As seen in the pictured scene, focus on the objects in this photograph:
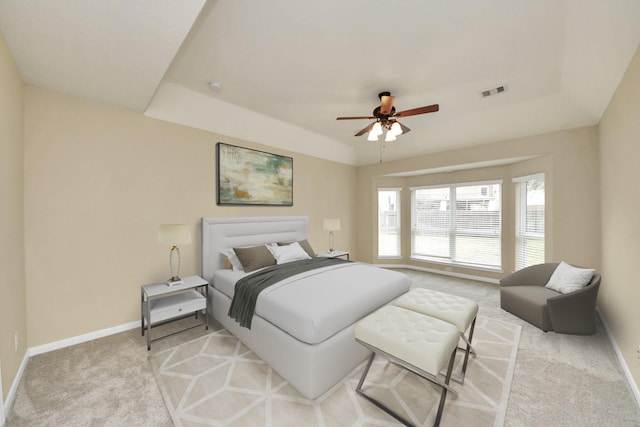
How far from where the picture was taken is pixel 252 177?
4.16 m

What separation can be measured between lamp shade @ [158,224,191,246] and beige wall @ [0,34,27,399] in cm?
109

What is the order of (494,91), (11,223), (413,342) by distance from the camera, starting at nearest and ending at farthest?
(413,342)
(11,223)
(494,91)

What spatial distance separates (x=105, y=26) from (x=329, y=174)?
169 inches

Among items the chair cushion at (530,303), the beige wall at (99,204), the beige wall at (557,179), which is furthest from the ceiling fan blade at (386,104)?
the chair cushion at (530,303)

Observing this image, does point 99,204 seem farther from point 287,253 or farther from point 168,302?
point 287,253

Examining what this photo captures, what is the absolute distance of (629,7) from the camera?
5.71 feet

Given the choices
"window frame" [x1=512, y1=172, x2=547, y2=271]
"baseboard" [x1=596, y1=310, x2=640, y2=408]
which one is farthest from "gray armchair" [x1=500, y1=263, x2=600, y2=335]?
"window frame" [x1=512, y1=172, x2=547, y2=271]

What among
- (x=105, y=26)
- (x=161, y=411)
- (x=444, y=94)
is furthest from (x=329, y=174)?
(x=161, y=411)

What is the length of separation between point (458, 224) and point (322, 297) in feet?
15.1

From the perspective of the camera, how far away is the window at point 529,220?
425 centimetres

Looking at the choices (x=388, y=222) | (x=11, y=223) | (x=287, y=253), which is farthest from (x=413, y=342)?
(x=388, y=222)

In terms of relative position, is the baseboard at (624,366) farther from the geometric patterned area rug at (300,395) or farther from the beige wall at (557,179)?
the beige wall at (557,179)

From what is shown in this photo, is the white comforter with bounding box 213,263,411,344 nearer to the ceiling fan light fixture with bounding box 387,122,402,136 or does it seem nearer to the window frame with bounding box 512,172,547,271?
the ceiling fan light fixture with bounding box 387,122,402,136

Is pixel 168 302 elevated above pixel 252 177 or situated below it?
below
